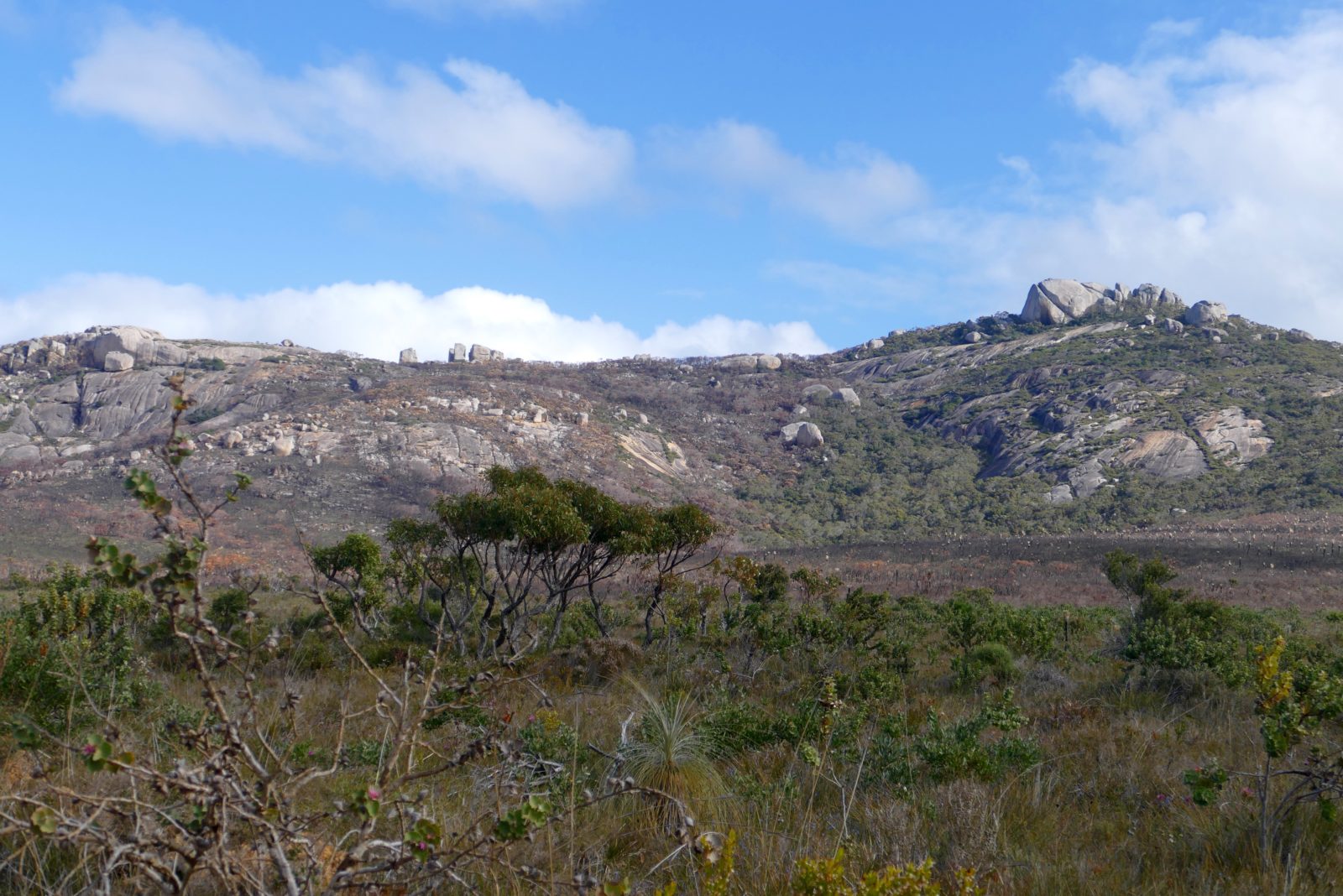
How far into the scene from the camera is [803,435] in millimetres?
74000

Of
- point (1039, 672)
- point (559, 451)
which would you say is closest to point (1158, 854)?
point (1039, 672)

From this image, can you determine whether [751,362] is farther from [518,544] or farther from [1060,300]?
[518,544]

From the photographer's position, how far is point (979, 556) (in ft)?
115

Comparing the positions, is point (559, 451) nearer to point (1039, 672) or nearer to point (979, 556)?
point (979, 556)

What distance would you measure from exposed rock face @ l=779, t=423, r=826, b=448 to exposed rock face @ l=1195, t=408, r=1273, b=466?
93.9ft

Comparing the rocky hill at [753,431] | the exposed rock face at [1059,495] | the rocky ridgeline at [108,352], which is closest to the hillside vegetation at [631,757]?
the rocky hill at [753,431]

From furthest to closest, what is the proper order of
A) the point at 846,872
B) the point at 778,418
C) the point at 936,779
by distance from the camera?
the point at 778,418 → the point at 936,779 → the point at 846,872

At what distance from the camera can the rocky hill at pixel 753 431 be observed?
162 feet

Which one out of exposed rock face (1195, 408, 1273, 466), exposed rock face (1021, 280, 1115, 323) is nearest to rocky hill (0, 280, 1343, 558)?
exposed rock face (1195, 408, 1273, 466)

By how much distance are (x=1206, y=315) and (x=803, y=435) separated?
45312 millimetres

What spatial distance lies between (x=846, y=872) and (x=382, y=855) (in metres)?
1.63

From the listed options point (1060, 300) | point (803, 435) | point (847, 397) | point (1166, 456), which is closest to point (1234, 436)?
point (1166, 456)

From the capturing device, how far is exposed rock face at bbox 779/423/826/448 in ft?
240

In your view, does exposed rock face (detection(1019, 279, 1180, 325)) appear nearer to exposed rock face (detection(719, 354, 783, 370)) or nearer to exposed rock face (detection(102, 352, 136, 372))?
exposed rock face (detection(719, 354, 783, 370))
